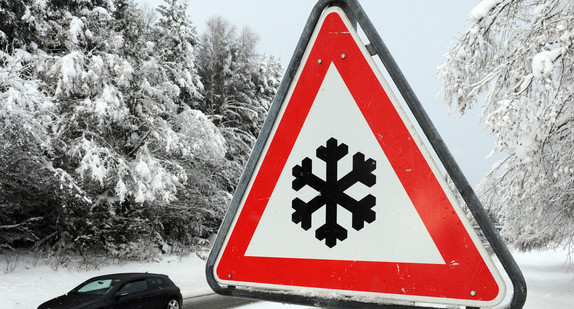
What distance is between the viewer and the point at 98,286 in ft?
33.3

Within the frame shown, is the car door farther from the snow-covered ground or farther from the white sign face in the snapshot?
the white sign face

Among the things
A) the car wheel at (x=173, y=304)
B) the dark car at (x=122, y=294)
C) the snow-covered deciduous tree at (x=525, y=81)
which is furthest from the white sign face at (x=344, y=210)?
the car wheel at (x=173, y=304)

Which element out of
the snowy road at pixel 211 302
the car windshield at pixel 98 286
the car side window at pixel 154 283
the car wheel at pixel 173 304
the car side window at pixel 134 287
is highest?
the car windshield at pixel 98 286

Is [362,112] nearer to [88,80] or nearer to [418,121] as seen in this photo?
[418,121]

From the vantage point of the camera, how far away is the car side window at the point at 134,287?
10.2 m

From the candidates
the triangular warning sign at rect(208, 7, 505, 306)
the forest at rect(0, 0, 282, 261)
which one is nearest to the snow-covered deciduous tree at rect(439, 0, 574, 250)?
the triangular warning sign at rect(208, 7, 505, 306)

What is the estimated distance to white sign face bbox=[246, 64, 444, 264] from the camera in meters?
1.19

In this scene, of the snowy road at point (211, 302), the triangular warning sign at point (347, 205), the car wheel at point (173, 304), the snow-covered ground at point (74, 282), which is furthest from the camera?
the snowy road at point (211, 302)

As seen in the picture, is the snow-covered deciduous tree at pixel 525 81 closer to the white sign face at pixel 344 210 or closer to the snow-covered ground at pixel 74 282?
the white sign face at pixel 344 210

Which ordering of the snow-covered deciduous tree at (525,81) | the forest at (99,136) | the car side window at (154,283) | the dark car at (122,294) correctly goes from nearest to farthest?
the snow-covered deciduous tree at (525,81), the dark car at (122,294), the car side window at (154,283), the forest at (99,136)

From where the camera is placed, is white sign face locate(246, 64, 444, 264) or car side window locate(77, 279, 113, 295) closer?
white sign face locate(246, 64, 444, 264)

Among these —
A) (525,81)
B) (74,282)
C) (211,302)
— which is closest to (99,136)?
(74,282)

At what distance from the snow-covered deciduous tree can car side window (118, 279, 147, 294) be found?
833cm

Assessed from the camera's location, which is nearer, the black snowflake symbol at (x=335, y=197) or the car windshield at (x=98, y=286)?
the black snowflake symbol at (x=335, y=197)
